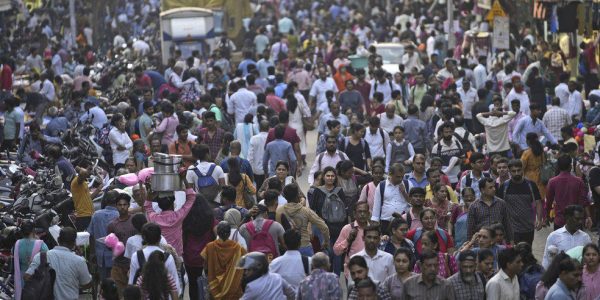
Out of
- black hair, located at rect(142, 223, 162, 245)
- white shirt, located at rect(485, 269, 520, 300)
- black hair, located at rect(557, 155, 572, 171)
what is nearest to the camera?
white shirt, located at rect(485, 269, 520, 300)

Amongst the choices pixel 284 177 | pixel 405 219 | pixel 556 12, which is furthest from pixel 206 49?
pixel 405 219

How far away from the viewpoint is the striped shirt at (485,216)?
1365cm

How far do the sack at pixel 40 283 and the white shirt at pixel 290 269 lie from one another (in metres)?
1.90

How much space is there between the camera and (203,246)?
1355 centimetres

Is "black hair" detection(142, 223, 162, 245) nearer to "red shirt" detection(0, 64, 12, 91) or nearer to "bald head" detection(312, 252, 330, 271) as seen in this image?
"bald head" detection(312, 252, 330, 271)

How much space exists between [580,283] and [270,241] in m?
2.90

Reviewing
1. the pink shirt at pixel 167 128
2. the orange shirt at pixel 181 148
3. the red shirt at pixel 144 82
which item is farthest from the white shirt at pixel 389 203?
the red shirt at pixel 144 82

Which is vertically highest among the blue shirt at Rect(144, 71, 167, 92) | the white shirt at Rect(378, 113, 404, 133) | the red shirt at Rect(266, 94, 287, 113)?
the white shirt at Rect(378, 113, 404, 133)

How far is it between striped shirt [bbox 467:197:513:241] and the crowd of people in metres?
0.01

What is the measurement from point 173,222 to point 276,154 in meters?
4.66

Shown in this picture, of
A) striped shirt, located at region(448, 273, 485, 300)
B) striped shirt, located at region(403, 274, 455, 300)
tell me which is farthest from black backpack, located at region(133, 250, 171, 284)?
striped shirt, located at region(448, 273, 485, 300)

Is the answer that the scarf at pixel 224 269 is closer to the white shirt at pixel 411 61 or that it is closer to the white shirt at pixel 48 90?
the white shirt at pixel 48 90

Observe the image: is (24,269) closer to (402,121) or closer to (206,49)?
(402,121)

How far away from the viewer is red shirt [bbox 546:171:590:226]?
15352 millimetres
